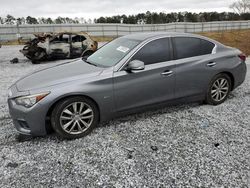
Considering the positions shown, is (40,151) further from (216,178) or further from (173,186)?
(216,178)

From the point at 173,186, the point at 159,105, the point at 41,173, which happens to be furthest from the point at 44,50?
the point at 173,186

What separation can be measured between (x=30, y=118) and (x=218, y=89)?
3.52m

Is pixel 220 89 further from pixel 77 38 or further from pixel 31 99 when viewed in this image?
pixel 77 38

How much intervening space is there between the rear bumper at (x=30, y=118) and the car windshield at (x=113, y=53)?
4.17 feet

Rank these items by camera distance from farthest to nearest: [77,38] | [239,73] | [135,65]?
1. [77,38]
2. [239,73]
3. [135,65]

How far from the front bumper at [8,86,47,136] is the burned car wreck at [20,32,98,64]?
8044 millimetres

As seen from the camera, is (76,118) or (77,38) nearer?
(76,118)

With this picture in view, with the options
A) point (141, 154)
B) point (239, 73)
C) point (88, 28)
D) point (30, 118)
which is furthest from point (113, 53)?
point (88, 28)

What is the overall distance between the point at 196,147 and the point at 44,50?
9.50m

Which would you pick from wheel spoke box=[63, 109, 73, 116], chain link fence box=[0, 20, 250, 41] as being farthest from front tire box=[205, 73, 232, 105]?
chain link fence box=[0, 20, 250, 41]

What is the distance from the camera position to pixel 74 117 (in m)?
3.45

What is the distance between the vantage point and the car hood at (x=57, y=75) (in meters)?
3.38

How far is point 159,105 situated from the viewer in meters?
4.08

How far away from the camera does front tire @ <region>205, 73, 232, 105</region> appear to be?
180 inches
